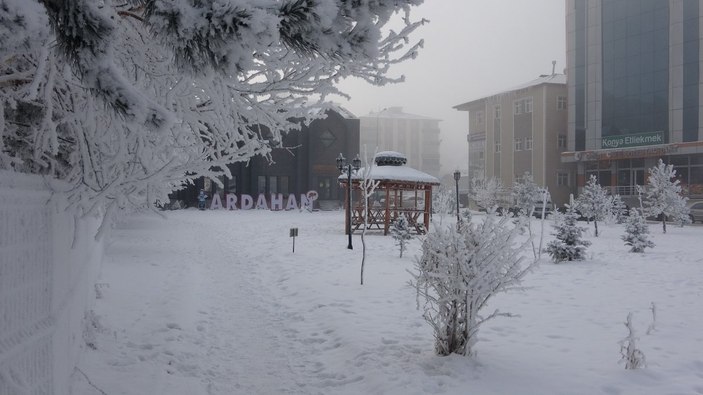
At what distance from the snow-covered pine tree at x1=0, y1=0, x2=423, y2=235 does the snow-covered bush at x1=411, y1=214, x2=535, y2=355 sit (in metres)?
1.96

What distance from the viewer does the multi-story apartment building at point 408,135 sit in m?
100

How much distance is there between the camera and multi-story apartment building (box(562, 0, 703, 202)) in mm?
38000

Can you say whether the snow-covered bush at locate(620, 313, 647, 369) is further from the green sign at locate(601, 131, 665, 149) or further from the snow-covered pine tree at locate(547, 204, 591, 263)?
the green sign at locate(601, 131, 665, 149)

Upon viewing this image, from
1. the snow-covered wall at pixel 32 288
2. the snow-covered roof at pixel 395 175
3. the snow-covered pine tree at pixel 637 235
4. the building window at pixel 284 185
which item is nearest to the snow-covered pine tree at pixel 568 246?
the snow-covered pine tree at pixel 637 235

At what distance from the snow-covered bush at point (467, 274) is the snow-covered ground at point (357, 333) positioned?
0.80 ft

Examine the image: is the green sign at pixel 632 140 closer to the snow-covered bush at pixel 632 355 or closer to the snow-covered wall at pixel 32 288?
the snow-covered bush at pixel 632 355

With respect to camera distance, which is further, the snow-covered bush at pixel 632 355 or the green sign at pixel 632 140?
the green sign at pixel 632 140

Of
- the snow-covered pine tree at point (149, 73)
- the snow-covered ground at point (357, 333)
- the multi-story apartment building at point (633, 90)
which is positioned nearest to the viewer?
the snow-covered pine tree at point (149, 73)

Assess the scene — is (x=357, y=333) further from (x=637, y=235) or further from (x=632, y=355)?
(x=637, y=235)

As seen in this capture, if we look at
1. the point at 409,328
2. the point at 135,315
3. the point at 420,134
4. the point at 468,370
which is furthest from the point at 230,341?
the point at 420,134

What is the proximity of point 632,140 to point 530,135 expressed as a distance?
9.13 meters

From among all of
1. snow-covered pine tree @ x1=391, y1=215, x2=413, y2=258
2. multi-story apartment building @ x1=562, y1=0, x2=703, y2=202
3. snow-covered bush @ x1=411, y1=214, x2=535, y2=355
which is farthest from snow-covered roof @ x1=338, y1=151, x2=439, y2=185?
multi-story apartment building @ x1=562, y1=0, x2=703, y2=202

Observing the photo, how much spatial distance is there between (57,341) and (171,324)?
3.48 metres

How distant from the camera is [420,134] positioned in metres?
102
